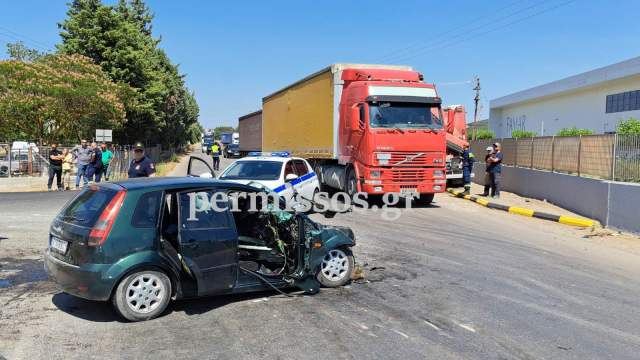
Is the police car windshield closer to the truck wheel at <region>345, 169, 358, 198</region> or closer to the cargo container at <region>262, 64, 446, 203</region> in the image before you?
the cargo container at <region>262, 64, 446, 203</region>

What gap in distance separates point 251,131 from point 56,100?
49.5ft

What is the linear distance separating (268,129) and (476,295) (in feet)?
73.6

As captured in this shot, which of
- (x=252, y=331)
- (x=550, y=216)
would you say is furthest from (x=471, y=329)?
(x=550, y=216)

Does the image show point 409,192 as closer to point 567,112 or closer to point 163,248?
point 163,248

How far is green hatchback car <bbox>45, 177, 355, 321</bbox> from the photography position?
17.7 feet

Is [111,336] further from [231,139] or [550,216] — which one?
[231,139]

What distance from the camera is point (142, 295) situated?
552cm

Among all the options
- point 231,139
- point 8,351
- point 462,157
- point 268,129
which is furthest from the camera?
point 231,139

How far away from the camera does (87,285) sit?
5.34m

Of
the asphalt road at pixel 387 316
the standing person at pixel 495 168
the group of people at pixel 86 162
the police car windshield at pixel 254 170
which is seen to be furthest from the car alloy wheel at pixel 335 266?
the group of people at pixel 86 162

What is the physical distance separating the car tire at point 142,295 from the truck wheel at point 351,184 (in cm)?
1049

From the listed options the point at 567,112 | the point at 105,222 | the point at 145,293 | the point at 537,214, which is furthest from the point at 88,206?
the point at 567,112

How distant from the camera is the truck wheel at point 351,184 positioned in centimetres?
1602

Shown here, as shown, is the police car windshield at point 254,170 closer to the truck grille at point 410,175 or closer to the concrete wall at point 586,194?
the truck grille at point 410,175
